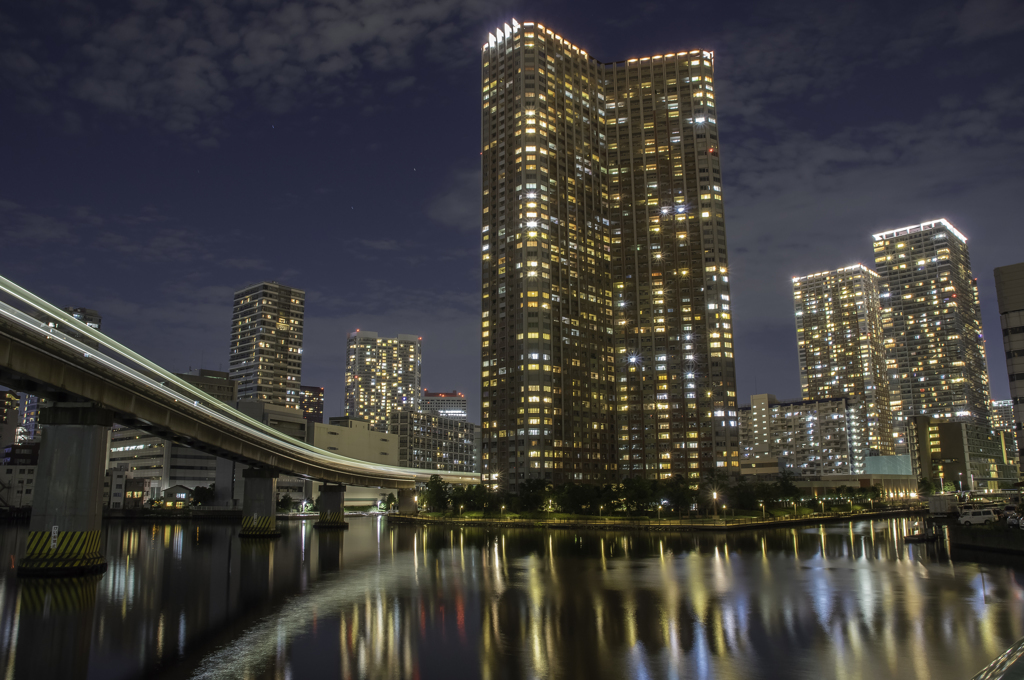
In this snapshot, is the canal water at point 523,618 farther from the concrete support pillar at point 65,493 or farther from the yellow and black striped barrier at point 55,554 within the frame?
the concrete support pillar at point 65,493

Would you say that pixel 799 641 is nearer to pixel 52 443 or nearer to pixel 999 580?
pixel 999 580

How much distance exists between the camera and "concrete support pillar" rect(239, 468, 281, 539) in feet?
359

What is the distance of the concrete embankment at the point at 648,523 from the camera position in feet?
398

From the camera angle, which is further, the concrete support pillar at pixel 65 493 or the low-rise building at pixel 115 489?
the low-rise building at pixel 115 489

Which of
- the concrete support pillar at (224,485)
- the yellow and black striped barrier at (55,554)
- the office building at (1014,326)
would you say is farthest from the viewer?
the concrete support pillar at (224,485)

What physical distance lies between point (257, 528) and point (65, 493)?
5602 centimetres

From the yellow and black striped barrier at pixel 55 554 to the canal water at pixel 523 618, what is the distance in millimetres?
1821

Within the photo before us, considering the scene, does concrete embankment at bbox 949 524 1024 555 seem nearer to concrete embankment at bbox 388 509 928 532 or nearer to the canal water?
the canal water

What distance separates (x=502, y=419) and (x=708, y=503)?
230 ft

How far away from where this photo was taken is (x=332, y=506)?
14362cm

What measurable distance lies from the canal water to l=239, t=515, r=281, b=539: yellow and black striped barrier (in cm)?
3341

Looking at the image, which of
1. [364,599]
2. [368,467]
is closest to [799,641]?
[364,599]

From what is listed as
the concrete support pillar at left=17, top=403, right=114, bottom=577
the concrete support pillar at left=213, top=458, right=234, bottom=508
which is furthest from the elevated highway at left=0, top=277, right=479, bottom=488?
the concrete support pillar at left=213, top=458, right=234, bottom=508

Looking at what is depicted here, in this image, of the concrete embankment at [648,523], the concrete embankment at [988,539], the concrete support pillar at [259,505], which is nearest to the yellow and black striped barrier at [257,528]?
the concrete support pillar at [259,505]
